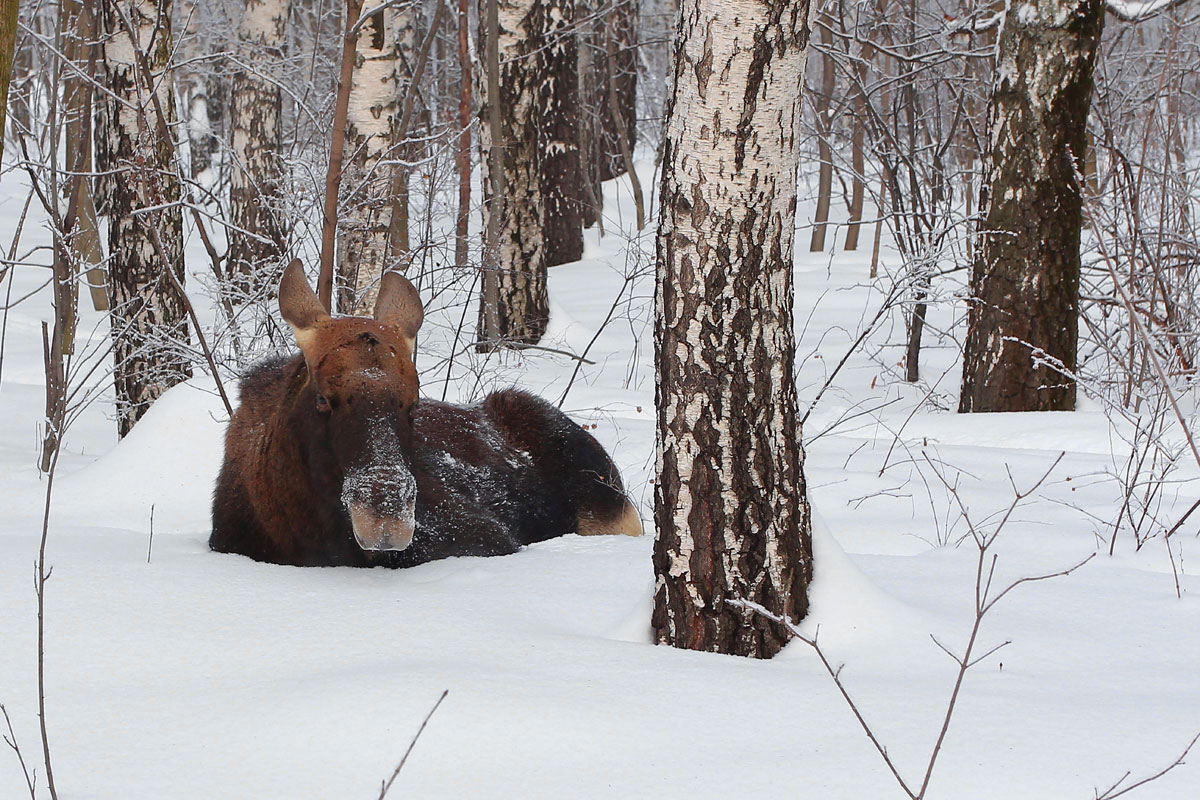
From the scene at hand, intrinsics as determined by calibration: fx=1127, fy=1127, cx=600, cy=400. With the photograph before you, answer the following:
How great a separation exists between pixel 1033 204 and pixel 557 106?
19.6 ft

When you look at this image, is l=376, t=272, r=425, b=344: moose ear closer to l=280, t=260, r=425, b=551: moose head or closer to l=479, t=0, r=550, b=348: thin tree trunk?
l=280, t=260, r=425, b=551: moose head

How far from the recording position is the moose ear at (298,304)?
428 centimetres

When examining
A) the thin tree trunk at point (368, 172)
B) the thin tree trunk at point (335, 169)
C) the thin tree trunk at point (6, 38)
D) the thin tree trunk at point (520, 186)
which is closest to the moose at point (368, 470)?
the thin tree trunk at point (335, 169)

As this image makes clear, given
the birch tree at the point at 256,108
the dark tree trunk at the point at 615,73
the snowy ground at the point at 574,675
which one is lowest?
the snowy ground at the point at 574,675

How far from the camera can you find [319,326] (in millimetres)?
4344

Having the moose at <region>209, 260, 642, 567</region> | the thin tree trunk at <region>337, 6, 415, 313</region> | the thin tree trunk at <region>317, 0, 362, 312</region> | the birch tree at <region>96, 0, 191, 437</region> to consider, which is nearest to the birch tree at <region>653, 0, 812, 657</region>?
the moose at <region>209, 260, 642, 567</region>

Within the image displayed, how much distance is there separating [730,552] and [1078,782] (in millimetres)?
1070

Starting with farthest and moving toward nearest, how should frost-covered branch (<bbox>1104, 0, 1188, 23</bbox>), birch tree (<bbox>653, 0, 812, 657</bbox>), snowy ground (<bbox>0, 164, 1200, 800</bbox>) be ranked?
frost-covered branch (<bbox>1104, 0, 1188, 23</bbox>) → birch tree (<bbox>653, 0, 812, 657</bbox>) → snowy ground (<bbox>0, 164, 1200, 800</bbox>)

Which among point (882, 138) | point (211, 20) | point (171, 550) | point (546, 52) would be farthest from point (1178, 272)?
point (211, 20)

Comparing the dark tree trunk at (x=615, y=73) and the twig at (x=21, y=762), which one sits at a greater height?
the dark tree trunk at (x=615, y=73)

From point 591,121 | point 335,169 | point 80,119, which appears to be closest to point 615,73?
point 591,121

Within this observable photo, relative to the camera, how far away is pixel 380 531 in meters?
3.72

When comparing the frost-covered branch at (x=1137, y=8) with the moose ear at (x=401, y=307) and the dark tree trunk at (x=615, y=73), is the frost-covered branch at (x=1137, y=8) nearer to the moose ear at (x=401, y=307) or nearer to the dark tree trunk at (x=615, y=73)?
the moose ear at (x=401, y=307)

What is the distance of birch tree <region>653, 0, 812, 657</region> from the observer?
9.31 feet
